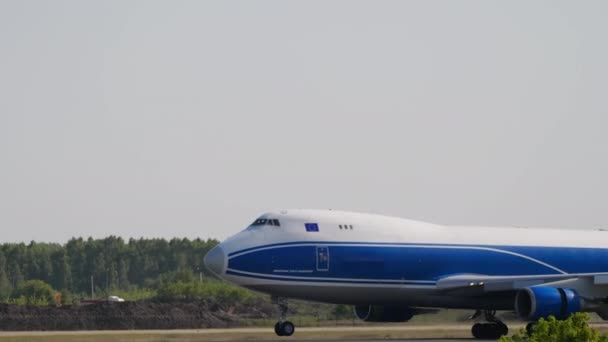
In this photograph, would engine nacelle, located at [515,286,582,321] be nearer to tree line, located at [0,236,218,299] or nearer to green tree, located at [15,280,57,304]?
green tree, located at [15,280,57,304]

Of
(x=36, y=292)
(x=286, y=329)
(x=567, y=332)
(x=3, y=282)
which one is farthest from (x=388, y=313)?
(x=3, y=282)

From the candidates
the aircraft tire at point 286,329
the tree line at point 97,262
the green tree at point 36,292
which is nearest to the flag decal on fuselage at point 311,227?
the aircraft tire at point 286,329

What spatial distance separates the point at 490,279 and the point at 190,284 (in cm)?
3363

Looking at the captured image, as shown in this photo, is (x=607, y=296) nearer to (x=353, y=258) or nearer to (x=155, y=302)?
(x=353, y=258)

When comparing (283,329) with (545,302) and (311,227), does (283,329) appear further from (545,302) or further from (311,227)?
(545,302)

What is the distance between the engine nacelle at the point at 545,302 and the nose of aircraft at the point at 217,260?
11353 mm

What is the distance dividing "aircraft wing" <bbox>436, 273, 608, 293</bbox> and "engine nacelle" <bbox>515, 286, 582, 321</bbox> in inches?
27.6

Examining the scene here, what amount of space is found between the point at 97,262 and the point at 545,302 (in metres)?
83.0

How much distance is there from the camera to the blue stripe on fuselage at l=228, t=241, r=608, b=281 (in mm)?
48562

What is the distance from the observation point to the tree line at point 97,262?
121 meters

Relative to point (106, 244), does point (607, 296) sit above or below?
below

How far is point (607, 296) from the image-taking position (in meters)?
49.8

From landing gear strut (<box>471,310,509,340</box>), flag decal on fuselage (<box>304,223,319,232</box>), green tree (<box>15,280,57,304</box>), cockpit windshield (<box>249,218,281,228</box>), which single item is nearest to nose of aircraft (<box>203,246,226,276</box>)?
cockpit windshield (<box>249,218,281,228</box>)

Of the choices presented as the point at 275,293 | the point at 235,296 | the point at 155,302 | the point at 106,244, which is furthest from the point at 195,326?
the point at 106,244
